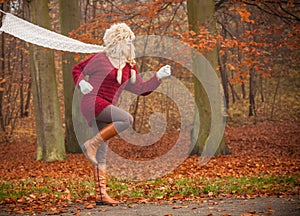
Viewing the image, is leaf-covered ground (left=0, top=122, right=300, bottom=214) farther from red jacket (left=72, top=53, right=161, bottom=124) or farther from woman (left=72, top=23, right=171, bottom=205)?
red jacket (left=72, top=53, right=161, bottom=124)

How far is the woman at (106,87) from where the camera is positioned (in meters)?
5.19

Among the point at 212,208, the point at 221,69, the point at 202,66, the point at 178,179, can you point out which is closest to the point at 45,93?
the point at 202,66

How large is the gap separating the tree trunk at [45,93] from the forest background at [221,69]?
74 centimetres

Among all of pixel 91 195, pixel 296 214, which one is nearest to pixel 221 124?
pixel 91 195

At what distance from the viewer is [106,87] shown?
5.34m

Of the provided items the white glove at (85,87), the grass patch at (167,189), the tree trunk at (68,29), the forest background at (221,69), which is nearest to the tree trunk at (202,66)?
the forest background at (221,69)

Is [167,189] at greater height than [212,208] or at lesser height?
lesser

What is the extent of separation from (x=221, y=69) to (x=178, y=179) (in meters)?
16.4

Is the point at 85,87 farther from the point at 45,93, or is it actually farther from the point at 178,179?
the point at 45,93

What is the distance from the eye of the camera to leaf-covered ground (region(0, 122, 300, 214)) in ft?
20.0

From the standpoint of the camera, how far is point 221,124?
12.3m

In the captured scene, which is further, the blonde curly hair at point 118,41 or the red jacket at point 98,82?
the blonde curly hair at point 118,41

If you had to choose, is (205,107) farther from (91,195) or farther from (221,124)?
(91,195)

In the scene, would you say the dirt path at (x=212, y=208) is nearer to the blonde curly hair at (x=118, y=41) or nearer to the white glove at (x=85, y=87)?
the white glove at (x=85, y=87)
